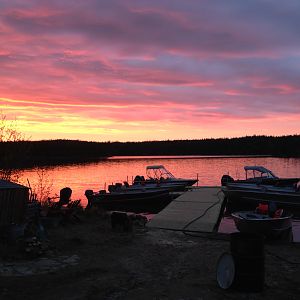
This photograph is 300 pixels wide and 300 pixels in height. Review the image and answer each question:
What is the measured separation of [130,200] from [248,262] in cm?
2279

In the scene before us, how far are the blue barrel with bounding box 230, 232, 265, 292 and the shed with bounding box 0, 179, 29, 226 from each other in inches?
250

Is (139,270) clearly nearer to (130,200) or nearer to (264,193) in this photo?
(264,193)

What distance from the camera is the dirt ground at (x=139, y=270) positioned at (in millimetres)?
7566

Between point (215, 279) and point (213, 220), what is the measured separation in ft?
27.1

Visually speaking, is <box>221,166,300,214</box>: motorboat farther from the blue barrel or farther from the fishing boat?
the blue barrel

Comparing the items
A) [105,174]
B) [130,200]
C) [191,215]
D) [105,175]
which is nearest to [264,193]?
[130,200]

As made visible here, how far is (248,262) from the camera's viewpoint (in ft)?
25.5

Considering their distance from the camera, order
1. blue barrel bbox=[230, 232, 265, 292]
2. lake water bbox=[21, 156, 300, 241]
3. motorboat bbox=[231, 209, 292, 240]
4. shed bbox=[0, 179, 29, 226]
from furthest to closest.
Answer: lake water bbox=[21, 156, 300, 241], motorboat bbox=[231, 209, 292, 240], shed bbox=[0, 179, 29, 226], blue barrel bbox=[230, 232, 265, 292]

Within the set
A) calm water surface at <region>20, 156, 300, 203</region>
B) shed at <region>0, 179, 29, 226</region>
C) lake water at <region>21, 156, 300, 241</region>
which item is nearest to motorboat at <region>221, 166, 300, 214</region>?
lake water at <region>21, 156, 300, 241</region>

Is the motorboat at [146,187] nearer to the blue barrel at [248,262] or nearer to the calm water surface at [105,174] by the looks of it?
the calm water surface at [105,174]

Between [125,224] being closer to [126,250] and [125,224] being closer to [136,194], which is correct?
[126,250]

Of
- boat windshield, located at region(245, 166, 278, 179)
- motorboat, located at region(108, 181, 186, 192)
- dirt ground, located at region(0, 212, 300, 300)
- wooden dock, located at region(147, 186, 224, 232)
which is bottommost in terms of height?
dirt ground, located at region(0, 212, 300, 300)

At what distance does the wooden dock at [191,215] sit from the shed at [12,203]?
5076mm

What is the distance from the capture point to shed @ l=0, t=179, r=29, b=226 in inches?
448
